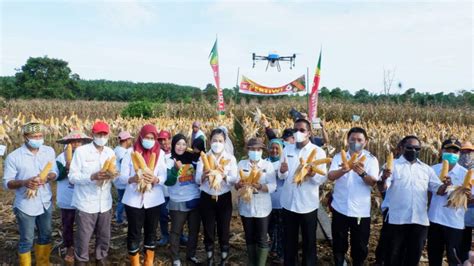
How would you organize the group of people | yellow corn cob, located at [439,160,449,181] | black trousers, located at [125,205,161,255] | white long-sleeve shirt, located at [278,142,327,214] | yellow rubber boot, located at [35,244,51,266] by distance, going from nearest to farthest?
yellow corn cob, located at [439,160,449,181], the group of people, white long-sleeve shirt, located at [278,142,327,214], black trousers, located at [125,205,161,255], yellow rubber boot, located at [35,244,51,266]

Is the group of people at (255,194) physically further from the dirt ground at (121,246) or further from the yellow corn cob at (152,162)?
the dirt ground at (121,246)

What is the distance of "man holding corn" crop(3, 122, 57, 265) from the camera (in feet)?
12.7

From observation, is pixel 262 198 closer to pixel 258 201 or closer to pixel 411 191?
pixel 258 201

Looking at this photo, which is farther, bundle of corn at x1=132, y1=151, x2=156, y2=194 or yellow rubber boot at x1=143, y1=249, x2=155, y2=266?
yellow rubber boot at x1=143, y1=249, x2=155, y2=266

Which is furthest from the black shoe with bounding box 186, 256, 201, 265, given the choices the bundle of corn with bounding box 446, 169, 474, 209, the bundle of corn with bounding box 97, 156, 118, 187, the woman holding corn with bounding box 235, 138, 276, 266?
the bundle of corn with bounding box 446, 169, 474, 209

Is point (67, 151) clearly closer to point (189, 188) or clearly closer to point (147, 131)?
point (147, 131)

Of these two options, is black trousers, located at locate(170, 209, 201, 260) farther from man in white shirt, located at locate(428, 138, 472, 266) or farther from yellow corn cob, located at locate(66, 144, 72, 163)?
man in white shirt, located at locate(428, 138, 472, 266)

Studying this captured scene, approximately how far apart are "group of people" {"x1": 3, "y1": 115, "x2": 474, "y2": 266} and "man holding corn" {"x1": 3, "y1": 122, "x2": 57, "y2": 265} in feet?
0.04

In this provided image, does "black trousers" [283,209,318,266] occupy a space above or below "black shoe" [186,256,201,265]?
above

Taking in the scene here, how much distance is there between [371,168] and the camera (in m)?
3.91

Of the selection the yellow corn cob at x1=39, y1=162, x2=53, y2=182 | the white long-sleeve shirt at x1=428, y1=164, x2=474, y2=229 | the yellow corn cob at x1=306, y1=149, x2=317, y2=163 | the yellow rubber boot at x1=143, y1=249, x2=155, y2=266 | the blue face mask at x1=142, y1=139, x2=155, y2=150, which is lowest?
the yellow rubber boot at x1=143, y1=249, x2=155, y2=266

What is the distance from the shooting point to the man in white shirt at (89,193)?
395 cm

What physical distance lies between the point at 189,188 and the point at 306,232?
4.84ft

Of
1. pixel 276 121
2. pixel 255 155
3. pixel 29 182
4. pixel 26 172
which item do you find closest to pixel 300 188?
pixel 255 155
